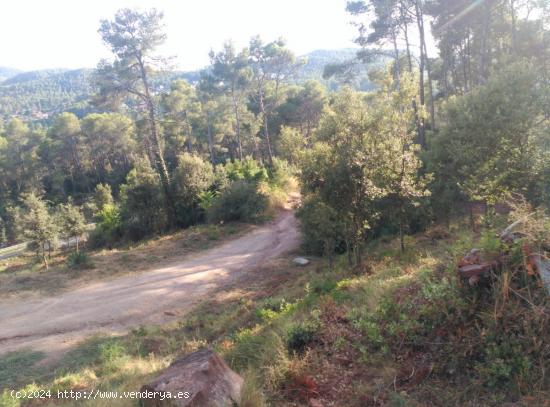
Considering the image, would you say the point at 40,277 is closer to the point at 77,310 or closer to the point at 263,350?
the point at 77,310

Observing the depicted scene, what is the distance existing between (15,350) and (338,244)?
10097mm

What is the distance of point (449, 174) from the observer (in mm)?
11586

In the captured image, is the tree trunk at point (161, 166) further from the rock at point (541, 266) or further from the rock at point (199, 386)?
the rock at point (541, 266)

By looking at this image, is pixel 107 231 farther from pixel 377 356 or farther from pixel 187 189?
pixel 377 356

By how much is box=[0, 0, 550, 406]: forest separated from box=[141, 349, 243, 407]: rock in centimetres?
39

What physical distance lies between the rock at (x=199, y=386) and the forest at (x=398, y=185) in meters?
0.39

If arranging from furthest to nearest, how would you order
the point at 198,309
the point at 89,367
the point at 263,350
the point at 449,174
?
1. the point at 449,174
2. the point at 198,309
3. the point at 89,367
4. the point at 263,350

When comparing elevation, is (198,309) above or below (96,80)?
below

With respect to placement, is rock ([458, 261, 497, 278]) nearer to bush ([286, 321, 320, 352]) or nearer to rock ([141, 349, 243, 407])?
bush ([286, 321, 320, 352])

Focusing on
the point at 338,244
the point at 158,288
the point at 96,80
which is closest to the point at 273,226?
the point at 338,244

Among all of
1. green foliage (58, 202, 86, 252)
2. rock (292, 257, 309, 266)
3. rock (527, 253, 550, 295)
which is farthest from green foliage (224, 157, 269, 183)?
rock (527, 253, 550, 295)

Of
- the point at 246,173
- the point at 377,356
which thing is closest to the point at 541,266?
the point at 377,356

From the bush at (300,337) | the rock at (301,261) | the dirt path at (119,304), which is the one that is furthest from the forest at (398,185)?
the dirt path at (119,304)

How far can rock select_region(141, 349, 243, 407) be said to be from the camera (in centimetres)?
365
